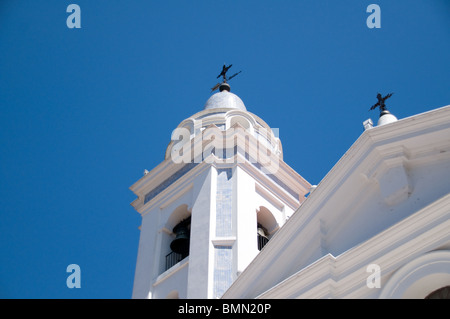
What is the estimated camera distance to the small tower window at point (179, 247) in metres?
18.0

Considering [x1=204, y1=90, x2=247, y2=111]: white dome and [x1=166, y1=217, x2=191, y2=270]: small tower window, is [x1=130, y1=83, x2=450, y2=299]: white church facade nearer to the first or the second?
[x1=166, y1=217, x2=191, y2=270]: small tower window

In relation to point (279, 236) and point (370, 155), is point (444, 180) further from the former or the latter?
point (279, 236)

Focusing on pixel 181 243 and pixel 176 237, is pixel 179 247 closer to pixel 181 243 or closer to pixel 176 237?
pixel 181 243

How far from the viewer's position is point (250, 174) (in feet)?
61.5

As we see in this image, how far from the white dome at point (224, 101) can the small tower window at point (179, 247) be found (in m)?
4.22

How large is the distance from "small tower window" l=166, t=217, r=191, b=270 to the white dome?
13.9ft

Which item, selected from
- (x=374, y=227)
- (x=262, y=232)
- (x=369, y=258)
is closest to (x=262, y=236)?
(x=262, y=232)

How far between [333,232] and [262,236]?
6733mm

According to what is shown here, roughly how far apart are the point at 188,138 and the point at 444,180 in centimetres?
1063

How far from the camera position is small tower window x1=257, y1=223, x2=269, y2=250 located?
18055 millimetres

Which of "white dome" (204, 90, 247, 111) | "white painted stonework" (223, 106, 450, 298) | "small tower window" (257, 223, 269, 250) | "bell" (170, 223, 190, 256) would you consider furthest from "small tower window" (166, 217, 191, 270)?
"white painted stonework" (223, 106, 450, 298)

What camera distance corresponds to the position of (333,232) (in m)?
11.7

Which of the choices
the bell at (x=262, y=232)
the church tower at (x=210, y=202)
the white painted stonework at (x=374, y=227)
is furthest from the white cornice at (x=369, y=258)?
the bell at (x=262, y=232)
